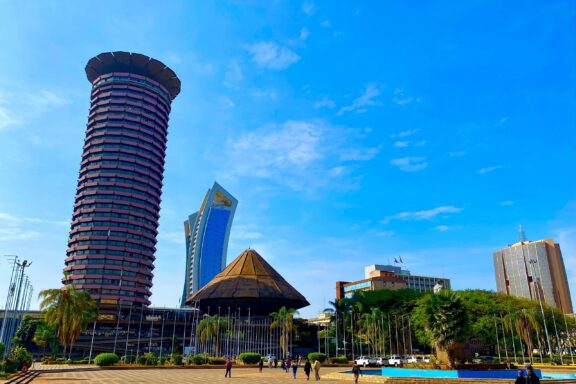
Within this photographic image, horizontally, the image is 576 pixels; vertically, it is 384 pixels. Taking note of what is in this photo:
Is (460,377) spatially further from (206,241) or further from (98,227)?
(206,241)

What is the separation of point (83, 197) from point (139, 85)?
38678 millimetres

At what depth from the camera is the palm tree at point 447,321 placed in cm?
3656

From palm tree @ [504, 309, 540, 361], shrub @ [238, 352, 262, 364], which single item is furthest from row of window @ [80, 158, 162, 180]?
palm tree @ [504, 309, 540, 361]

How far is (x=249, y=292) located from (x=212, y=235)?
9298 cm

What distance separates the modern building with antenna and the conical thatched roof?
102m

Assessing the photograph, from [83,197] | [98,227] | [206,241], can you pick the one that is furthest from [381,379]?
[206,241]

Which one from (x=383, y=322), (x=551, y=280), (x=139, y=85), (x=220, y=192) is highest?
(x=139, y=85)

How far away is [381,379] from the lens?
31.0 meters

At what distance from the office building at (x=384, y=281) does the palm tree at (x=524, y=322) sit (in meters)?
73.6

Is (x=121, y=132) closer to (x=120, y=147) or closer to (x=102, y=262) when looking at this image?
(x=120, y=147)

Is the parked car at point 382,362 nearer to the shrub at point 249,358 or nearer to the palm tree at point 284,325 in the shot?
the shrub at point 249,358

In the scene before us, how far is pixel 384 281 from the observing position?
16450 centimetres

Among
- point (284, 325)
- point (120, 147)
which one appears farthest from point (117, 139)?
point (284, 325)

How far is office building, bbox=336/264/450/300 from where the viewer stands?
164 metres
